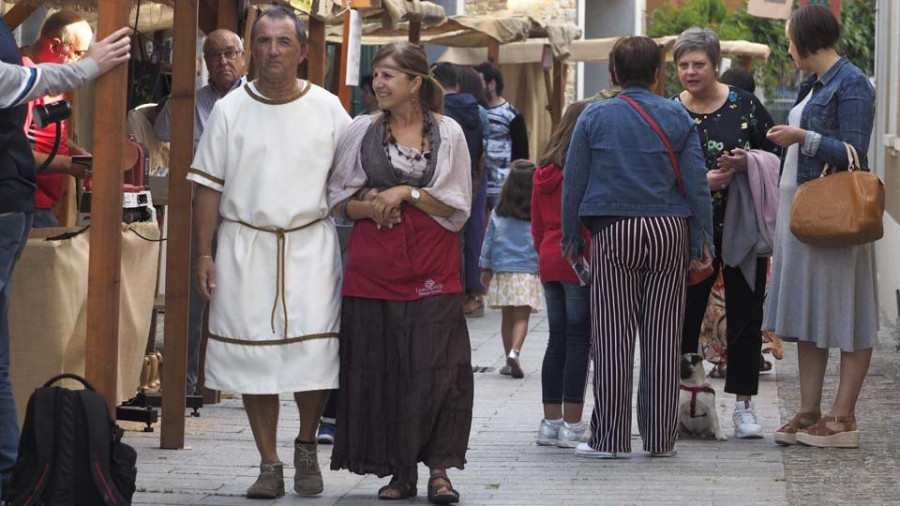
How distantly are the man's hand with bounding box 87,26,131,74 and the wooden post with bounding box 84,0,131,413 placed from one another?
0.08 metres

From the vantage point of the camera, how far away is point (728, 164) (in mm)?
8273

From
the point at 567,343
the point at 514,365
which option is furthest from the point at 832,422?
the point at 514,365

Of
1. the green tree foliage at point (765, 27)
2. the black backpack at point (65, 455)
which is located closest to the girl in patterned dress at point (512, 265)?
the black backpack at point (65, 455)

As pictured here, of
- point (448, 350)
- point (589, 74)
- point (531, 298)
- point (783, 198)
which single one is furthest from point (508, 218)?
point (589, 74)

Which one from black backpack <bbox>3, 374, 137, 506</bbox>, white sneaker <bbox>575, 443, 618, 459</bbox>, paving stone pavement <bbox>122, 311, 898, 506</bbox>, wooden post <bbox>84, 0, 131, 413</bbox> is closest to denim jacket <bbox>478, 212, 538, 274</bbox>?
paving stone pavement <bbox>122, 311, 898, 506</bbox>

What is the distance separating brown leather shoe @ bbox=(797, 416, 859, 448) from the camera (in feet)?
26.8

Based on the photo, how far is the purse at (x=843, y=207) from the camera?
7895 mm

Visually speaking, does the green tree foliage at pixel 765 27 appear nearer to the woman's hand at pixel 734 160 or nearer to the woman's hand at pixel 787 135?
the woman's hand at pixel 734 160

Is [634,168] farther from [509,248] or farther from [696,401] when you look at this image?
[509,248]

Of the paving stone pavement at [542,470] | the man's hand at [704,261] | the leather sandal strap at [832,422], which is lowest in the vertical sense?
the paving stone pavement at [542,470]

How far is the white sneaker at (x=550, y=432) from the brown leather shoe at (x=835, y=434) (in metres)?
1.19

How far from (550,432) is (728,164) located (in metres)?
1.54

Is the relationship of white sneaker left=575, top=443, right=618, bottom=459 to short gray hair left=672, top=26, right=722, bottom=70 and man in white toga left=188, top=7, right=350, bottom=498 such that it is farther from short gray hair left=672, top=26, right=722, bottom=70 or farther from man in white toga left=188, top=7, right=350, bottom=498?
short gray hair left=672, top=26, right=722, bottom=70

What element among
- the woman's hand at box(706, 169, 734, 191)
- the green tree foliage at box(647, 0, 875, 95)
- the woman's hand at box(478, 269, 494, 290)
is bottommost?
the woman's hand at box(478, 269, 494, 290)
